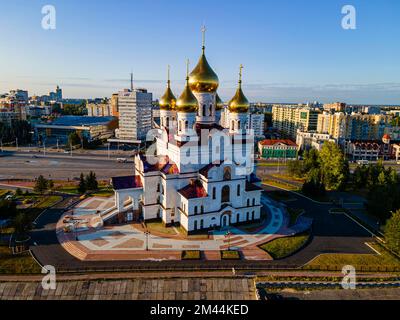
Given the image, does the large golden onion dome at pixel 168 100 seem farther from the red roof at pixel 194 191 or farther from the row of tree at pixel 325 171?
the row of tree at pixel 325 171

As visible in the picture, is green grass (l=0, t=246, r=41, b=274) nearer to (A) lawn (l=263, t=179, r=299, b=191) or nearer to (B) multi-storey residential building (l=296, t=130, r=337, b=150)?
(A) lawn (l=263, t=179, r=299, b=191)

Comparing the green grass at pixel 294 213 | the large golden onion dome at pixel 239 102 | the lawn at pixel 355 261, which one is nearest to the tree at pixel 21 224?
the large golden onion dome at pixel 239 102

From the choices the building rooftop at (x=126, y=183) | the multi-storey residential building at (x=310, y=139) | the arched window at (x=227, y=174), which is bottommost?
the building rooftop at (x=126, y=183)

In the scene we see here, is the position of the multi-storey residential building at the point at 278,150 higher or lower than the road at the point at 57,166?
higher

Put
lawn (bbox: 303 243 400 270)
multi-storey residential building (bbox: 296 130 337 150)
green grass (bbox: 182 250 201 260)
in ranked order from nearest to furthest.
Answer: lawn (bbox: 303 243 400 270) → green grass (bbox: 182 250 201 260) → multi-storey residential building (bbox: 296 130 337 150)

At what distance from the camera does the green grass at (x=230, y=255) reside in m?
27.8

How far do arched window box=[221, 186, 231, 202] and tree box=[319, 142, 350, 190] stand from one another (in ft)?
80.5

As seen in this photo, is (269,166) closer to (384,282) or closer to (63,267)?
(384,282)

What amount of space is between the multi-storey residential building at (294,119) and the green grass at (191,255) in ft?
287

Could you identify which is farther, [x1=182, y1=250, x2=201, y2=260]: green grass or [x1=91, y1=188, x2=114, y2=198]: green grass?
[x1=91, y1=188, x2=114, y2=198]: green grass

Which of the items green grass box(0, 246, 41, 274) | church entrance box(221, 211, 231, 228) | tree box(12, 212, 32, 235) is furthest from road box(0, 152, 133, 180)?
church entrance box(221, 211, 231, 228)

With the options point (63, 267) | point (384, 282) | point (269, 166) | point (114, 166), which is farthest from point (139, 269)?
point (269, 166)

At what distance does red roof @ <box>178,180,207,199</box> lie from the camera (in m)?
32.3

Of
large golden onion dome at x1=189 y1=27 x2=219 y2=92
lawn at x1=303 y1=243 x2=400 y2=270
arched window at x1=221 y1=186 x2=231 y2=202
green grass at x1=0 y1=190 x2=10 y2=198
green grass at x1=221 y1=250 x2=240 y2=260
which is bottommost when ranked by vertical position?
lawn at x1=303 y1=243 x2=400 y2=270
